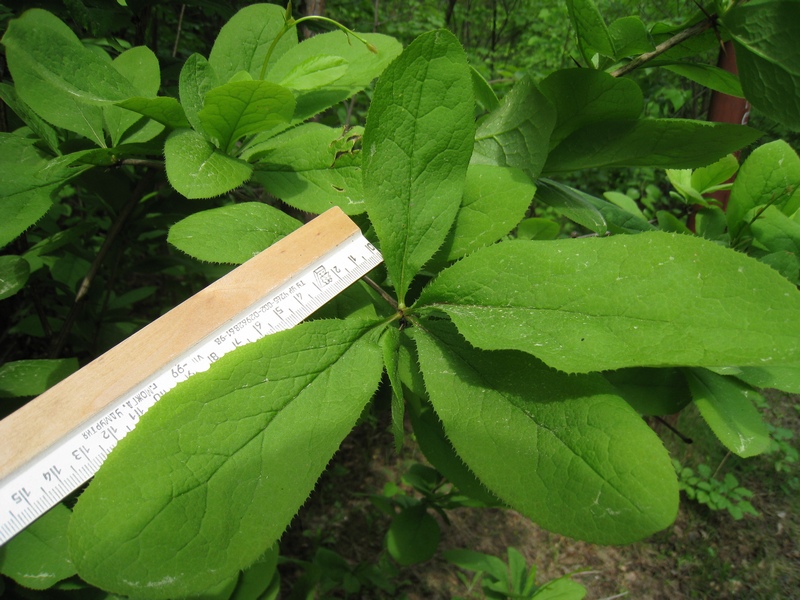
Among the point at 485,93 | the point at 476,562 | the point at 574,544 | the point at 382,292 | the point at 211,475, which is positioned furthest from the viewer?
the point at 574,544

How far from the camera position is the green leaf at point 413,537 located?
1.68 metres

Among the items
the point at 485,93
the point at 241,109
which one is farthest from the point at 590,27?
the point at 241,109

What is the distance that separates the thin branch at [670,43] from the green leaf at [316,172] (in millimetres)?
461

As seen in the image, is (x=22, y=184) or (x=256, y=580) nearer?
(x=22, y=184)

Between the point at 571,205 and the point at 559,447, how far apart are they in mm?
451

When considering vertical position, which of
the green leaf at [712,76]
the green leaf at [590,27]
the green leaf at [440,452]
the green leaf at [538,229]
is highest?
the green leaf at [590,27]

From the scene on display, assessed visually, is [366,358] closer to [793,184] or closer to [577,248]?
[577,248]

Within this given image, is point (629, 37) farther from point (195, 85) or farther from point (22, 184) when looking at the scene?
point (22, 184)

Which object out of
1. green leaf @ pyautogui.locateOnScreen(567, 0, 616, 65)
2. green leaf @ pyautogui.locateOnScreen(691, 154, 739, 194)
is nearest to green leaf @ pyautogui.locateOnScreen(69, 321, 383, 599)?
green leaf @ pyautogui.locateOnScreen(567, 0, 616, 65)

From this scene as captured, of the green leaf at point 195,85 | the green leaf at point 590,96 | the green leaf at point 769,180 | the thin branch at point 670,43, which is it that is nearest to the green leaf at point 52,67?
the green leaf at point 195,85

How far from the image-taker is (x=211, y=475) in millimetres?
494

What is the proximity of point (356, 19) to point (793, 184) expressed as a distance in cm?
412

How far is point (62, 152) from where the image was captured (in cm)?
85

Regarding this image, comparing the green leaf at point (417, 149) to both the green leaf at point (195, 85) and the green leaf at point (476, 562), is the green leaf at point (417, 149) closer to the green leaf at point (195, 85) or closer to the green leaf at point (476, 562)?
the green leaf at point (195, 85)
